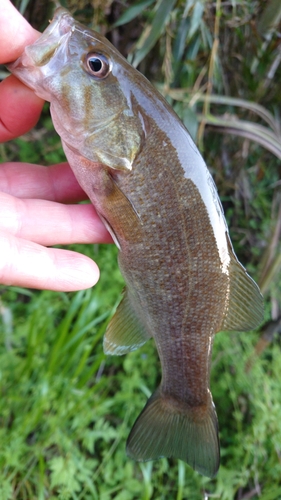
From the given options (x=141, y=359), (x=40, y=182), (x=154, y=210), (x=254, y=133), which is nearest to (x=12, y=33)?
(x=40, y=182)

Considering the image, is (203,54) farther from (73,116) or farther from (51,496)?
(51,496)

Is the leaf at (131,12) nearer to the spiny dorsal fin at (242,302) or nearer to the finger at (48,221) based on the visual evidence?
the finger at (48,221)

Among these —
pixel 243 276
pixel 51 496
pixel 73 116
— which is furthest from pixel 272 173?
pixel 51 496

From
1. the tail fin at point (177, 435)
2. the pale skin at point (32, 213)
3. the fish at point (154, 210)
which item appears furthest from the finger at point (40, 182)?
the tail fin at point (177, 435)

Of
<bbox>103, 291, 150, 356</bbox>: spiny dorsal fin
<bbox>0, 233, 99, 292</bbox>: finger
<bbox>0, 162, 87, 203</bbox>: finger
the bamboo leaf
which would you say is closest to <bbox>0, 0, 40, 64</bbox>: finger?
<bbox>0, 162, 87, 203</bbox>: finger

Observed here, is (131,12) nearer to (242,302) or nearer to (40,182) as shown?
(40,182)

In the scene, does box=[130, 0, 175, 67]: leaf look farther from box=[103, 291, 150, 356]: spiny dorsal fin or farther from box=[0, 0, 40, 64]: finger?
box=[103, 291, 150, 356]: spiny dorsal fin
